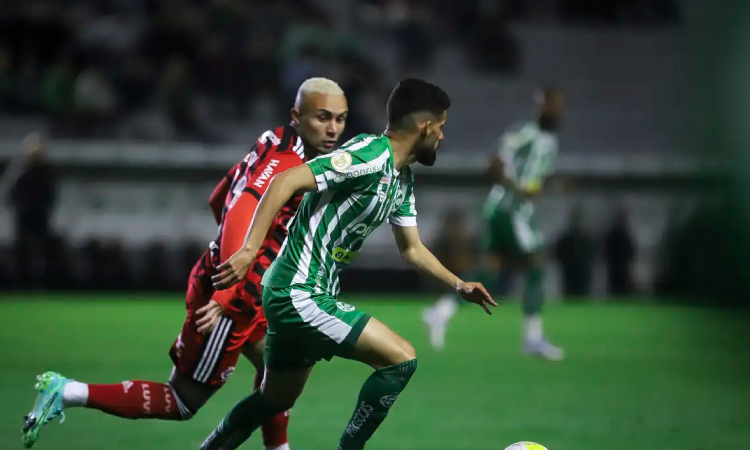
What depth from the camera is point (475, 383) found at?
32.8ft

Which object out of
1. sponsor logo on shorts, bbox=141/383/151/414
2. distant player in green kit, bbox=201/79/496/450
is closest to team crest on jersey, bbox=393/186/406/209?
distant player in green kit, bbox=201/79/496/450

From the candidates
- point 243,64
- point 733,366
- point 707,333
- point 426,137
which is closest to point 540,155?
point 733,366

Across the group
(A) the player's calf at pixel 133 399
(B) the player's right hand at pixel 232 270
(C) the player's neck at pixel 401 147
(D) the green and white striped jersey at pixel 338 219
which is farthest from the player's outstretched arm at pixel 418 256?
(A) the player's calf at pixel 133 399

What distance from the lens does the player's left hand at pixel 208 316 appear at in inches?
221

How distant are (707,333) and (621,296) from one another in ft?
17.7

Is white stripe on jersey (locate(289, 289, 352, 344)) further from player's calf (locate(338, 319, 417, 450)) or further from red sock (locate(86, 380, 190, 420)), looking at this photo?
red sock (locate(86, 380, 190, 420))

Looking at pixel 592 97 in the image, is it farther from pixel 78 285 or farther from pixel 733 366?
pixel 733 366

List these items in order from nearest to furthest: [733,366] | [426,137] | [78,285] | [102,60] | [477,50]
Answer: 1. [426,137]
2. [733,366]
3. [78,285]
4. [102,60]
5. [477,50]

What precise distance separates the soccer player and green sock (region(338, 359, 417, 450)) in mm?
605

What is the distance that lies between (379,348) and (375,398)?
9.5 inches

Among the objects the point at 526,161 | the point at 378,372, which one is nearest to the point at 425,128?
the point at 378,372

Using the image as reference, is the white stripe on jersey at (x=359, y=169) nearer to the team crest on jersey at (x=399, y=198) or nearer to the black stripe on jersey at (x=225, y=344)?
the team crest on jersey at (x=399, y=198)

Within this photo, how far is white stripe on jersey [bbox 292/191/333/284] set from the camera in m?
5.37

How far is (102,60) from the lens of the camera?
21797 millimetres
